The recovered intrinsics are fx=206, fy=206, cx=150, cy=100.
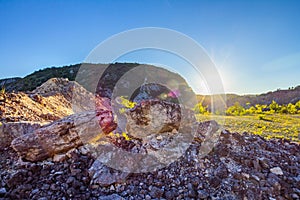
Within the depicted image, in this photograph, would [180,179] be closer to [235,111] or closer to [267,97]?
[235,111]

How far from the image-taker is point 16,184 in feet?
10.8

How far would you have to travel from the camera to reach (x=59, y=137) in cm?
389

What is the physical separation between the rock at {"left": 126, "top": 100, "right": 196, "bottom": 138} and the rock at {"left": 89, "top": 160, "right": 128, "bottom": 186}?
3.09 feet

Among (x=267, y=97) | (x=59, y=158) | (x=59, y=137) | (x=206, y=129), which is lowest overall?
(x=59, y=158)

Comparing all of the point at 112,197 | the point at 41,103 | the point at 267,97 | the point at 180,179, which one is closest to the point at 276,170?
the point at 180,179

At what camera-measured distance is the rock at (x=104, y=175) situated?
10.7 feet

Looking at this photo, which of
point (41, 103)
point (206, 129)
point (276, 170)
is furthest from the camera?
point (41, 103)

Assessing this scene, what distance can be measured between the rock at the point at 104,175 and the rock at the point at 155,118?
0.94 m

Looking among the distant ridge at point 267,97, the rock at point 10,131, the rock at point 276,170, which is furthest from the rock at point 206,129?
the distant ridge at point 267,97

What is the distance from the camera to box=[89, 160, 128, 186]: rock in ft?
10.7

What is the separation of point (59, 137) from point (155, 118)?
1848 mm

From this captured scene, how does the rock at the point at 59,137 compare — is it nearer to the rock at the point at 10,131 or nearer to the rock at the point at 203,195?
the rock at the point at 10,131

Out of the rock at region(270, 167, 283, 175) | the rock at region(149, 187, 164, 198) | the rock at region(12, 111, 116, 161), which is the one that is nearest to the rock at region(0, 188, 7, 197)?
the rock at region(12, 111, 116, 161)

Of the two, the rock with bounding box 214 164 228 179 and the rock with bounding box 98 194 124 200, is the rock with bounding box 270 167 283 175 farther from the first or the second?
the rock with bounding box 98 194 124 200
